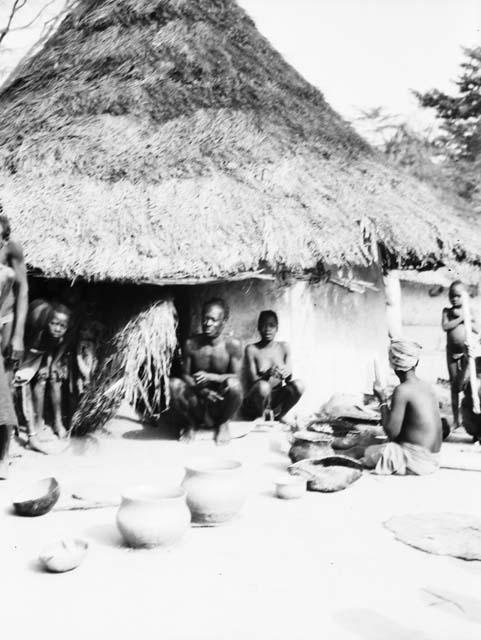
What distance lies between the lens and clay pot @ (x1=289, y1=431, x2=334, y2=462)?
480 centimetres

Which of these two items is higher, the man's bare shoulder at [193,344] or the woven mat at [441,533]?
the man's bare shoulder at [193,344]

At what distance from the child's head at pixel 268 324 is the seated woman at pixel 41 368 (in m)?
1.83

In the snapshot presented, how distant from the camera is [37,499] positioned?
353 centimetres

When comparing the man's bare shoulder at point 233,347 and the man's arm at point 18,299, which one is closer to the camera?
the man's arm at point 18,299

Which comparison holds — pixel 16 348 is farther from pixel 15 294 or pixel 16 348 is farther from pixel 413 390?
pixel 413 390

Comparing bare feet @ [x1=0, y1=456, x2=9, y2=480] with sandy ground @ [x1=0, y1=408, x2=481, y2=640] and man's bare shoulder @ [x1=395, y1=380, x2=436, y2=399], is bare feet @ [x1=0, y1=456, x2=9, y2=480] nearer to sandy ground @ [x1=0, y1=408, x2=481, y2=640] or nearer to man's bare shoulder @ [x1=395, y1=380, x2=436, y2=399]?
sandy ground @ [x1=0, y1=408, x2=481, y2=640]

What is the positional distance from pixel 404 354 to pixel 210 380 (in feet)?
6.16

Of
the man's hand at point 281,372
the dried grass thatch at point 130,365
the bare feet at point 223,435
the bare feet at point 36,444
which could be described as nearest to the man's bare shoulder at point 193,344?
the dried grass thatch at point 130,365

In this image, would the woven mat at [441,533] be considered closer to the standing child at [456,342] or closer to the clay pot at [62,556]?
the clay pot at [62,556]

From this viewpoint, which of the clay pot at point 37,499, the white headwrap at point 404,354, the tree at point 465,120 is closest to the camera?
the clay pot at point 37,499

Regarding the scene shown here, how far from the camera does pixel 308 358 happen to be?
275 inches

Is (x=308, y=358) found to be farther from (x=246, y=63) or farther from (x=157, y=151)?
(x=246, y=63)

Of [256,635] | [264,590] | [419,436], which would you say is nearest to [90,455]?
[419,436]

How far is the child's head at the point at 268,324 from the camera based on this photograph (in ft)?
21.3
